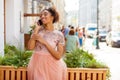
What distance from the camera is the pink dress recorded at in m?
4.75

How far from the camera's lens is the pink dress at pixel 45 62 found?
4.75 meters

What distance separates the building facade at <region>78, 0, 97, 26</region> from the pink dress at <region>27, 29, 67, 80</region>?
104m

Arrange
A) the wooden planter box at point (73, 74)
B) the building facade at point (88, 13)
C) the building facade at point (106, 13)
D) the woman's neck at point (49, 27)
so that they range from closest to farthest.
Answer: the woman's neck at point (49, 27) < the wooden planter box at point (73, 74) < the building facade at point (106, 13) < the building facade at point (88, 13)

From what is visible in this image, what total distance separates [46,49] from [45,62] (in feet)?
0.59

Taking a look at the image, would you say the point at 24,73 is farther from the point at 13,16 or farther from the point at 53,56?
the point at 13,16

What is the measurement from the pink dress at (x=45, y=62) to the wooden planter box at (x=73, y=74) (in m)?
1.52

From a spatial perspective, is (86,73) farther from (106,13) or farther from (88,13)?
(88,13)

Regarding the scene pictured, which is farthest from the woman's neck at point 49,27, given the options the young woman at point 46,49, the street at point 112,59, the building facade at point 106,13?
the building facade at point 106,13

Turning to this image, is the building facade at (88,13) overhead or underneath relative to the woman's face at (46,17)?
overhead

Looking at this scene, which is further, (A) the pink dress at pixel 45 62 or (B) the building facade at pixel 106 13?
(B) the building facade at pixel 106 13

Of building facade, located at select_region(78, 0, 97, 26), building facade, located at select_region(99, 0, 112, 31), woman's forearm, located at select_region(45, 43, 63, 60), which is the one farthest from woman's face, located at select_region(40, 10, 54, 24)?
building facade, located at select_region(78, 0, 97, 26)

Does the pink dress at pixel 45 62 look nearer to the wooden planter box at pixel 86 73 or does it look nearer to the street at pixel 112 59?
the wooden planter box at pixel 86 73

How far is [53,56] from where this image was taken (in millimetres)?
4723

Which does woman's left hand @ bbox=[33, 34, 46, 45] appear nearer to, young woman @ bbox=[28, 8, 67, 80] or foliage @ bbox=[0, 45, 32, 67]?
young woman @ bbox=[28, 8, 67, 80]
